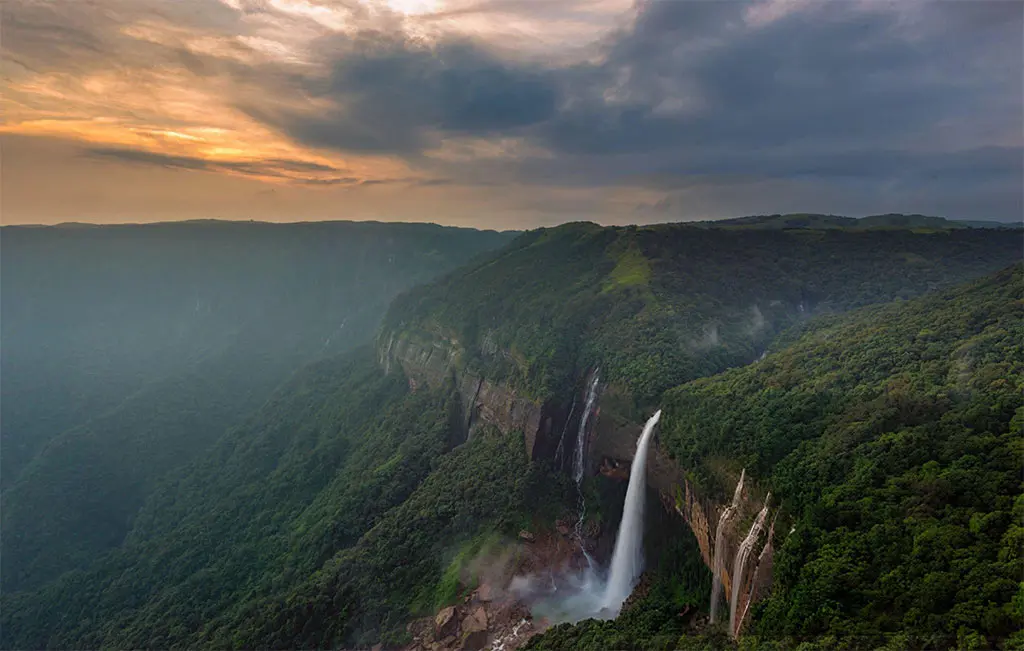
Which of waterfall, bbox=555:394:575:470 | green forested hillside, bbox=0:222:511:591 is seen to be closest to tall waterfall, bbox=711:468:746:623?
waterfall, bbox=555:394:575:470

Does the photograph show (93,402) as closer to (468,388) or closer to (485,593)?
(468,388)

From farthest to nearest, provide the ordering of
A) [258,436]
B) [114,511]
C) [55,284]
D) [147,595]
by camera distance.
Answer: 1. [55,284]
2. [258,436]
3. [114,511]
4. [147,595]

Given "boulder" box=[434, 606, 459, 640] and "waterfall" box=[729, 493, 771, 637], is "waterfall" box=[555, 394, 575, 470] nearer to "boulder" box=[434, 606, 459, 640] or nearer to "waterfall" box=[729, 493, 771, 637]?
"boulder" box=[434, 606, 459, 640]

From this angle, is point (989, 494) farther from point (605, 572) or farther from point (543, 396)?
point (543, 396)

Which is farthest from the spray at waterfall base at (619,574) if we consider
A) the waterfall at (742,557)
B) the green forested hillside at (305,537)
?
the green forested hillside at (305,537)

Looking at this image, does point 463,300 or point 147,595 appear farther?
point 463,300

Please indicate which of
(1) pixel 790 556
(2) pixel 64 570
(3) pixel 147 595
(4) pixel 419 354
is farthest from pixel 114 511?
(1) pixel 790 556

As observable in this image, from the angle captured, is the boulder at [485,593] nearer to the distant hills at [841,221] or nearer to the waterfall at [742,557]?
the waterfall at [742,557]
